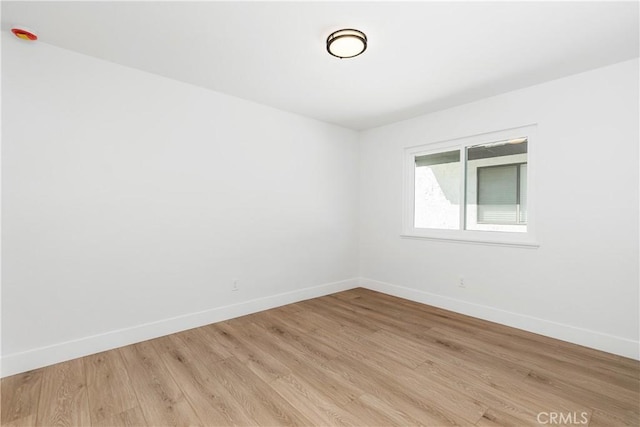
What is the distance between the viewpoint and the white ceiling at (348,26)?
196cm

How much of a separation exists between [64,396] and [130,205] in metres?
1.49

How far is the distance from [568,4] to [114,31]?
3094 millimetres

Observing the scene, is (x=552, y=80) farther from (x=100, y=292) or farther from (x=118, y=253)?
(x=100, y=292)

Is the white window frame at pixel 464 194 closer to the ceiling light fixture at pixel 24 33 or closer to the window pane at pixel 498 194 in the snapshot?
the window pane at pixel 498 194

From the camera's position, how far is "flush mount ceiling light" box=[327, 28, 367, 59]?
7.05 feet

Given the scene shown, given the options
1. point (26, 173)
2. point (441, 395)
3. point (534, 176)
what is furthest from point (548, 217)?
point (26, 173)

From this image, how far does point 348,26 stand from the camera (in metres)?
2.11

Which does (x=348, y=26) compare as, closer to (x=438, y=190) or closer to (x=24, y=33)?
(x=24, y=33)

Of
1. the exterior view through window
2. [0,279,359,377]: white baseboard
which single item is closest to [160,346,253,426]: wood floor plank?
[0,279,359,377]: white baseboard

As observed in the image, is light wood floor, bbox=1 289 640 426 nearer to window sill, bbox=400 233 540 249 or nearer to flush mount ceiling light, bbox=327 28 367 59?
window sill, bbox=400 233 540 249

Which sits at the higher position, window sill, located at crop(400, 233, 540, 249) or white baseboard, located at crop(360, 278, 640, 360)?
window sill, located at crop(400, 233, 540, 249)

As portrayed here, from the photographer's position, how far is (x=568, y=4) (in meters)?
1.88

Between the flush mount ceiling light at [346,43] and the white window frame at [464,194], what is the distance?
6.61ft

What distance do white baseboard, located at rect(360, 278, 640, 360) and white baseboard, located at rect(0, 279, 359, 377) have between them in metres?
1.60
